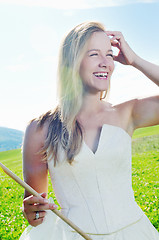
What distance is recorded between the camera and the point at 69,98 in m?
2.76

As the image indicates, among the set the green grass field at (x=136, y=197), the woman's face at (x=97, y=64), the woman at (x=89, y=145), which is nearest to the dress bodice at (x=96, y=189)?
the woman at (x=89, y=145)

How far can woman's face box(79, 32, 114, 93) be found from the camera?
2.60 m

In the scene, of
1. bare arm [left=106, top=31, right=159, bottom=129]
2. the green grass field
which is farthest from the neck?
the green grass field

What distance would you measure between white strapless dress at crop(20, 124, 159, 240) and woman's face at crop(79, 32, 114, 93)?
1.62 feet

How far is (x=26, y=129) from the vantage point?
2.65 m

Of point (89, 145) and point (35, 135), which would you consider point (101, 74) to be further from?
point (35, 135)

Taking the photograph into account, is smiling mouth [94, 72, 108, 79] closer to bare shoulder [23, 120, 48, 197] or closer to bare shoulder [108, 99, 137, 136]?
bare shoulder [108, 99, 137, 136]

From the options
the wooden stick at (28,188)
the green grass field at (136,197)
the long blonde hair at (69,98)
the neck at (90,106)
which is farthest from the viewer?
the green grass field at (136,197)

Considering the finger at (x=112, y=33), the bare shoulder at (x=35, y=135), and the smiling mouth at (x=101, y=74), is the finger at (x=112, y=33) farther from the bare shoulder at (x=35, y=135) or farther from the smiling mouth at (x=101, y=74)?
the bare shoulder at (x=35, y=135)

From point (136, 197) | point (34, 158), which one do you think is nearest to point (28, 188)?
point (34, 158)

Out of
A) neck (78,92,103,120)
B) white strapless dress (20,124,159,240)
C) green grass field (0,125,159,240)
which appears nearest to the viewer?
white strapless dress (20,124,159,240)

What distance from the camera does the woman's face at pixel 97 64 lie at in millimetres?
2602

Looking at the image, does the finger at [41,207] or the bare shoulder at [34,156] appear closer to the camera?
the finger at [41,207]

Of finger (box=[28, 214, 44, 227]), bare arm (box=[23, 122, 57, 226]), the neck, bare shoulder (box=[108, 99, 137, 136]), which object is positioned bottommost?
finger (box=[28, 214, 44, 227])
